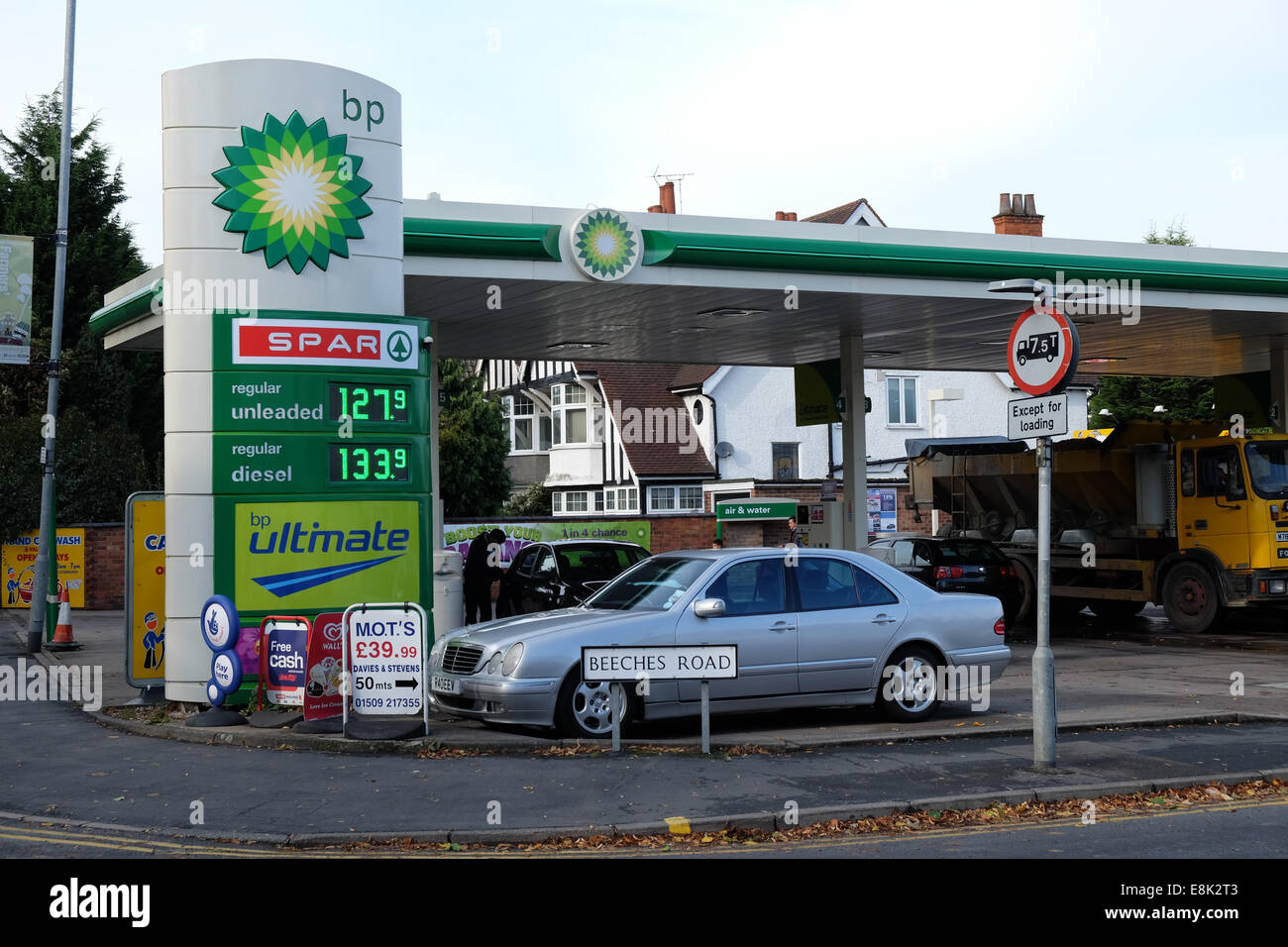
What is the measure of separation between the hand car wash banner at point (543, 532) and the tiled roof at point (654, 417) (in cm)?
1101

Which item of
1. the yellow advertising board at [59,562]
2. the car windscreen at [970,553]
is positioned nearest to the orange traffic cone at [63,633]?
the yellow advertising board at [59,562]

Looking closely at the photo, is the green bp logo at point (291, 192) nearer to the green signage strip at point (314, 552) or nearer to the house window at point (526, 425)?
the green signage strip at point (314, 552)

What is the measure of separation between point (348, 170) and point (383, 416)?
8.35 feet

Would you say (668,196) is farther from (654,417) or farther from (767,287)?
(767,287)

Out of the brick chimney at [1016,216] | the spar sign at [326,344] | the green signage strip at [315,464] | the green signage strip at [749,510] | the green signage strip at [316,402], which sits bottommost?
the green signage strip at [749,510]

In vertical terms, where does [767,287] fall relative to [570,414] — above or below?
below

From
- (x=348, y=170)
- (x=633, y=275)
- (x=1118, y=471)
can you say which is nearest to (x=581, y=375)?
(x=1118, y=471)

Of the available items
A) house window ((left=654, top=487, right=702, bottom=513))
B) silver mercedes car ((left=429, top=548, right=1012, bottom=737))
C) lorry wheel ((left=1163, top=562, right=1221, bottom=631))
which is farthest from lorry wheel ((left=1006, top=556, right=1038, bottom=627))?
house window ((left=654, top=487, right=702, bottom=513))

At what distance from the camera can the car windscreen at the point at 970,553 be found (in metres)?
23.0

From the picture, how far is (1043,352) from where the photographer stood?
10.1m

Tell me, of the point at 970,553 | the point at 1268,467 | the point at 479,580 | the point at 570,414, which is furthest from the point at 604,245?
the point at 570,414

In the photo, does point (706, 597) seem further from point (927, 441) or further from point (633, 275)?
point (927, 441)

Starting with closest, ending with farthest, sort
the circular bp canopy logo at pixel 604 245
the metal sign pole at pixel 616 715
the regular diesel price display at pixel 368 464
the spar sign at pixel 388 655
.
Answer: the metal sign pole at pixel 616 715, the spar sign at pixel 388 655, the regular diesel price display at pixel 368 464, the circular bp canopy logo at pixel 604 245

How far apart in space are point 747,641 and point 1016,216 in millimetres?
27131
